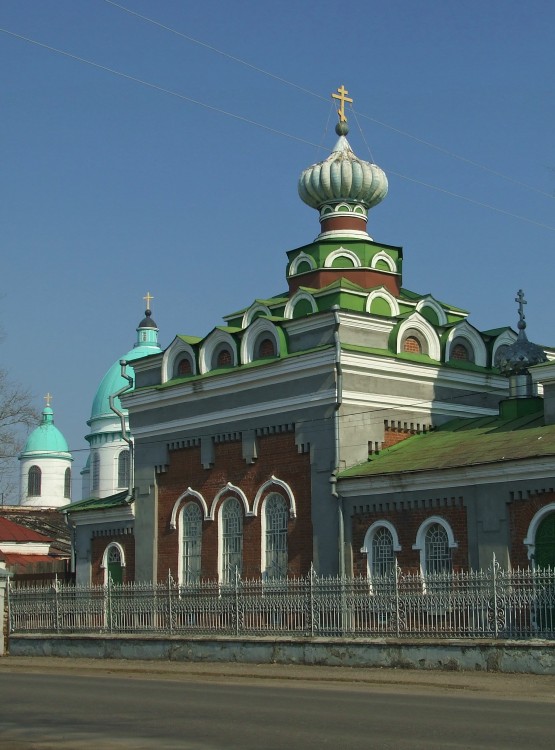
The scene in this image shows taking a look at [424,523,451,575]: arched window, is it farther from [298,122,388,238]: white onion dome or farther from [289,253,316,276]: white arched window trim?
[298,122,388,238]: white onion dome

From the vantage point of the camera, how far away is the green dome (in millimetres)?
65375

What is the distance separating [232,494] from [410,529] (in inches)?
200

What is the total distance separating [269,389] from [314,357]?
1509 millimetres

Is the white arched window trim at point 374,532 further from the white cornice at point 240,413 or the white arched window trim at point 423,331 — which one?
the white arched window trim at point 423,331

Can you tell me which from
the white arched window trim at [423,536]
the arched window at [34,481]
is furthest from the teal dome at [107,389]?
the white arched window trim at [423,536]

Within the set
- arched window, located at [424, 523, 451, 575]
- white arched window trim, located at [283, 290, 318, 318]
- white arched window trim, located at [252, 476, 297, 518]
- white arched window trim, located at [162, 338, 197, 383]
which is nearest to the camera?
arched window, located at [424, 523, 451, 575]

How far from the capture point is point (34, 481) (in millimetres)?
64688

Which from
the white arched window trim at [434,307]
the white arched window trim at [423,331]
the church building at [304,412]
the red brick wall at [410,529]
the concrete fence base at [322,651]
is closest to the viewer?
the concrete fence base at [322,651]

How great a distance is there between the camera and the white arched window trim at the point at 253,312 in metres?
26.6

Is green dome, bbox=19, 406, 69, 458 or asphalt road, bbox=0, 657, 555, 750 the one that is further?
green dome, bbox=19, 406, 69, 458

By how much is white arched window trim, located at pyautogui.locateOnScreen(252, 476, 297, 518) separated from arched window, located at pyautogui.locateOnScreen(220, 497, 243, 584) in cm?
65

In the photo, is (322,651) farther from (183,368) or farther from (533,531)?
(183,368)

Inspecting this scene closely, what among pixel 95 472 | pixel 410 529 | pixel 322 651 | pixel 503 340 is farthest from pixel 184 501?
pixel 95 472

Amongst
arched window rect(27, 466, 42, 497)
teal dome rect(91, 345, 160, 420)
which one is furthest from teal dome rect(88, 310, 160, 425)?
arched window rect(27, 466, 42, 497)
